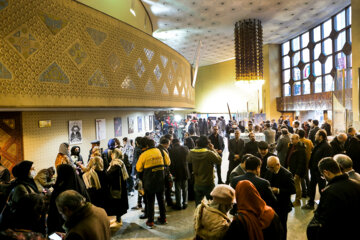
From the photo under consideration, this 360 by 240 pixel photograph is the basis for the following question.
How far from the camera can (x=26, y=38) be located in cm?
406

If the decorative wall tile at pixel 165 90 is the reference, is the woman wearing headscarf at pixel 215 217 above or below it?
below

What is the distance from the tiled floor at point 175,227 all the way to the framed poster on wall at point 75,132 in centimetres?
291

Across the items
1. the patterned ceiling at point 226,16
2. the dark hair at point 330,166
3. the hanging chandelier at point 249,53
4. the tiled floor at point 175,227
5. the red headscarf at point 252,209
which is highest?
the patterned ceiling at point 226,16

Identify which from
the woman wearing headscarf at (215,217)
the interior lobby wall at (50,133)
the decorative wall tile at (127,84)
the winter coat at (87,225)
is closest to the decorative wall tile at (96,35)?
the decorative wall tile at (127,84)

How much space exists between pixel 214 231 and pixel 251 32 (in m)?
12.8

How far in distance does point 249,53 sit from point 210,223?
12.1 m

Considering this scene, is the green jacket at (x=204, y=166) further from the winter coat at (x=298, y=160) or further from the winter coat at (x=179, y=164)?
the winter coat at (x=298, y=160)

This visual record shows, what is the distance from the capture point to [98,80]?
5297 mm

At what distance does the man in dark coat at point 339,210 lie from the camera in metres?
2.21

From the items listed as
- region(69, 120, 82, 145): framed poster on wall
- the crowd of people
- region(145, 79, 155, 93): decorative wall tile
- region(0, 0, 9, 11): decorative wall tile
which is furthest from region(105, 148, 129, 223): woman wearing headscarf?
region(0, 0, 9, 11): decorative wall tile

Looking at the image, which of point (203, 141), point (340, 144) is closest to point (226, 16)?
point (340, 144)

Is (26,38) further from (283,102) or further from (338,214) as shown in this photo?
(283,102)

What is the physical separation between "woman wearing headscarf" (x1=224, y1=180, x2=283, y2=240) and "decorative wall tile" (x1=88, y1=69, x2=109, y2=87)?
4.21 metres

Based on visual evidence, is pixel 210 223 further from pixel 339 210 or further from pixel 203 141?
pixel 203 141
